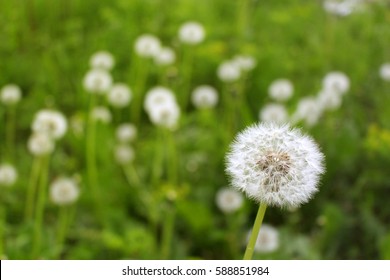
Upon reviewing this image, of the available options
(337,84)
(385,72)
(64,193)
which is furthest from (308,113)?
(64,193)

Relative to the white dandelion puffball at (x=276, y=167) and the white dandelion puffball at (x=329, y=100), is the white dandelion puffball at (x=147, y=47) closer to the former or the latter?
the white dandelion puffball at (x=329, y=100)

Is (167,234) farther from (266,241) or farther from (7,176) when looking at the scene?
(7,176)

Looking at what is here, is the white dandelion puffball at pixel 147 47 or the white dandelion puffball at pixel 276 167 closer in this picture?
the white dandelion puffball at pixel 276 167

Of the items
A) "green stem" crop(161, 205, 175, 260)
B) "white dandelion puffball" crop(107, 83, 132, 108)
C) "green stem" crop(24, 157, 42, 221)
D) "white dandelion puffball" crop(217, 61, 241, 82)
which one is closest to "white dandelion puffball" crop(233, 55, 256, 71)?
"white dandelion puffball" crop(217, 61, 241, 82)

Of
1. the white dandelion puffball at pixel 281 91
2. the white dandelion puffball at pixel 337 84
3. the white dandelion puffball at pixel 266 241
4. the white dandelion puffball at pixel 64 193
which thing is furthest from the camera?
the white dandelion puffball at pixel 281 91

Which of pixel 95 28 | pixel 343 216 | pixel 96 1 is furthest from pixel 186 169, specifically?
pixel 96 1

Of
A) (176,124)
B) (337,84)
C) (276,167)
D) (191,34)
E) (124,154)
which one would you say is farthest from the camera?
(191,34)

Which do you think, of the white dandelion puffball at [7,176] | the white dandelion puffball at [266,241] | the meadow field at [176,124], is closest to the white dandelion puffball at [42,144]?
the meadow field at [176,124]
